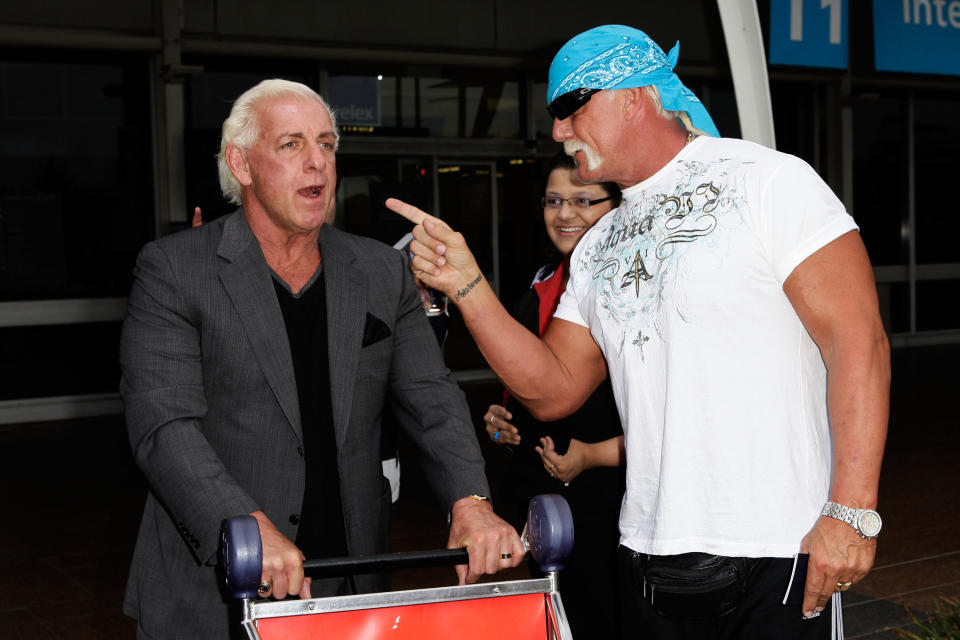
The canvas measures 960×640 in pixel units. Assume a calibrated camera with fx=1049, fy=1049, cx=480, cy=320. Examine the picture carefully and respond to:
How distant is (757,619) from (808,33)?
412 cm

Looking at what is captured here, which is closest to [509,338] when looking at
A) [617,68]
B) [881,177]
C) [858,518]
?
[617,68]

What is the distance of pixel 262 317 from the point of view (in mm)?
2443

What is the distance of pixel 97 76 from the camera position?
11.2 m

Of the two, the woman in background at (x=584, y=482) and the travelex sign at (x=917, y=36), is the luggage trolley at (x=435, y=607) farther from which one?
the travelex sign at (x=917, y=36)

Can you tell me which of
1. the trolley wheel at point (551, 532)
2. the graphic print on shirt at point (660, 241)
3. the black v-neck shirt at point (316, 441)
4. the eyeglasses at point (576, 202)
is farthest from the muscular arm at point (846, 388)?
the eyeglasses at point (576, 202)

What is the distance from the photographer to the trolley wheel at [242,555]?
1.83 m

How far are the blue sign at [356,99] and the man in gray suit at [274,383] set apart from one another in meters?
9.93

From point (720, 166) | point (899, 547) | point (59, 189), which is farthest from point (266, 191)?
point (59, 189)

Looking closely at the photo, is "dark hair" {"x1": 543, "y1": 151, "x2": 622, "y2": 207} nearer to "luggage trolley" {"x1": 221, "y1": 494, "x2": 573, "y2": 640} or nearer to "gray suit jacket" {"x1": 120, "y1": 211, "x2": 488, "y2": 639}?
"gray suit jacket" {"x1": 120, "y1": 211, "x2": 488, "y2": 639}

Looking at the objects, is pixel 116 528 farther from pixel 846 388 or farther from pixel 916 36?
pixel 916 36

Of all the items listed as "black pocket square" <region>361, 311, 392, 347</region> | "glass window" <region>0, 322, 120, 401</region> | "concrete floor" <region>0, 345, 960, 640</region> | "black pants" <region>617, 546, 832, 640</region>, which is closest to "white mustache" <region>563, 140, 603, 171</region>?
"black pocket square" <region>361, 311, 392, 347</region>

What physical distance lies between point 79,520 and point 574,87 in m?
5.63

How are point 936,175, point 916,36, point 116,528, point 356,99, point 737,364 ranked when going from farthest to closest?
point 936,175, point 356,99, point 916,36, point 116,528, point 737,364

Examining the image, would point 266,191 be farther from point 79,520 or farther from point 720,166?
point 79,520
